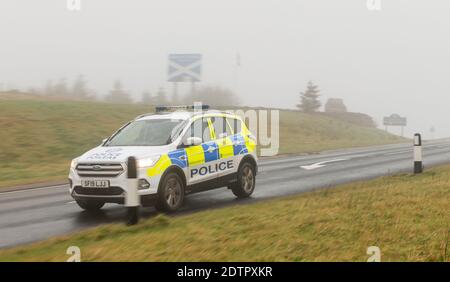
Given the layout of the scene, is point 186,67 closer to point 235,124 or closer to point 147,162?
point 235,124

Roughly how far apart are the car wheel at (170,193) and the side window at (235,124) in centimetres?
245

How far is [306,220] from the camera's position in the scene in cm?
720

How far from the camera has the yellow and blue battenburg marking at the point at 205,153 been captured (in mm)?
8891

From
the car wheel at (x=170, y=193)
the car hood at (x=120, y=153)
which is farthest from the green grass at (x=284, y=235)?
the car hood at (x=120, y=153)

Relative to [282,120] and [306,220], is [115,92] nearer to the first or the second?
[282,120]

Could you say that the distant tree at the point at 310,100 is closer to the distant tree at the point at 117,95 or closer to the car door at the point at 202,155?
the distant tree at the point at 117,95

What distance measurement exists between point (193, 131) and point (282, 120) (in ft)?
159

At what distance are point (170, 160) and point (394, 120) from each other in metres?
83.3

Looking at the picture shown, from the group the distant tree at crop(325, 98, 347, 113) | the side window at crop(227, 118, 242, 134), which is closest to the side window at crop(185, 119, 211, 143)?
the side window at crop(227, 118, 242, 134)

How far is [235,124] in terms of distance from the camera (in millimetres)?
11586
